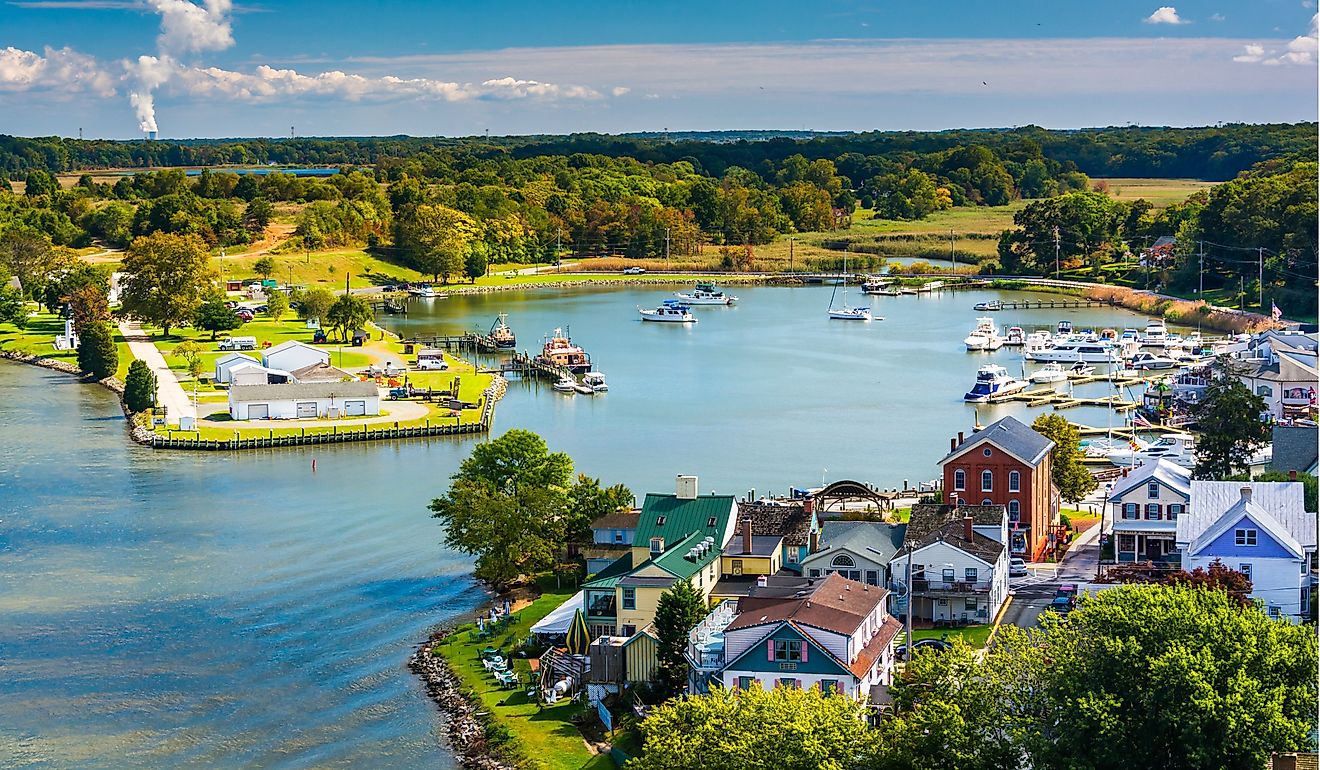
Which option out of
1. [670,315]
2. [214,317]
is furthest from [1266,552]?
[670,315]

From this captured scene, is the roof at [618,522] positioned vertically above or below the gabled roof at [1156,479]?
below

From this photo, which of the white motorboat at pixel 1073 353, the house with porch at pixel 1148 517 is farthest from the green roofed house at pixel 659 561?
the white motorboat at pixel 1073 353

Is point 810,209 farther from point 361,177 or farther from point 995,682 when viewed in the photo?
point 995,682

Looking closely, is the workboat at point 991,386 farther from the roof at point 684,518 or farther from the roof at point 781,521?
the roof at point 684,518

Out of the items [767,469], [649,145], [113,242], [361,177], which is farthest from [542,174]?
[767,469]

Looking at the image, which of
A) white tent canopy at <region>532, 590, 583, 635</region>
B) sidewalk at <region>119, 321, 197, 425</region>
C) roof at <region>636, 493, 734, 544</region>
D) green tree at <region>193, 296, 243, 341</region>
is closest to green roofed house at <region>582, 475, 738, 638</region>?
roof at <region>636, 493, 734, 544</region>

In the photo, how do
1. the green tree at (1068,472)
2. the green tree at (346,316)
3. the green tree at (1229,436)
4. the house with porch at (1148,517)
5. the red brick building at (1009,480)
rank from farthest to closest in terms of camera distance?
the green tree at (346,316)
the green tree at (1229,436)
the green tree at (1068,472)
the red brick building at (1009,480)
the house with porch at (1148,517)

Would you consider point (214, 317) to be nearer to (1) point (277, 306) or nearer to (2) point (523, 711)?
(1) point (277, 306)
